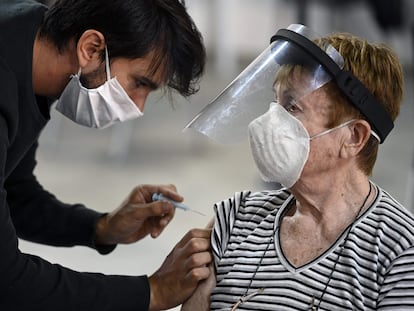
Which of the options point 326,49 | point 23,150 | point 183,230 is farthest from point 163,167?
point 326,49

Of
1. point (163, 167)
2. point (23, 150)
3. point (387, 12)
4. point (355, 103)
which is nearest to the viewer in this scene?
point (355, 103)

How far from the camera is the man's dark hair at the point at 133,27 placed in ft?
5.86

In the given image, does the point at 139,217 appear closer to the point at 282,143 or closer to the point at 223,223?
the point at 223,223

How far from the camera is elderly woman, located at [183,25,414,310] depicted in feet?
5.44

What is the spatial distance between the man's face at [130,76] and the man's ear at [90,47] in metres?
0.03

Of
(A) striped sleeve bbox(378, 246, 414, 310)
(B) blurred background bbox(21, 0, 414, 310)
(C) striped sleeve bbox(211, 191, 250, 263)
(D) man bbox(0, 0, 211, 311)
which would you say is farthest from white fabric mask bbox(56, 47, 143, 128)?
(B) blurred background bbox(21, 0, 414, 310)

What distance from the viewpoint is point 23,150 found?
76.9 inches

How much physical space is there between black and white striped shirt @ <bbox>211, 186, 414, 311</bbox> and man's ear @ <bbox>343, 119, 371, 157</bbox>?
10 cm

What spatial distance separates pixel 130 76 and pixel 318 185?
1.49ft

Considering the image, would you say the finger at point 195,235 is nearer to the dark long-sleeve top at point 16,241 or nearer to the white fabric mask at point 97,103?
the dark long-sleeve top at point 16,241

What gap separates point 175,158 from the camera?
4879 mm

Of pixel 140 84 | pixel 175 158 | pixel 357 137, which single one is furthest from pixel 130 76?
pixel 175 158

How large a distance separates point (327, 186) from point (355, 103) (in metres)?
0.19

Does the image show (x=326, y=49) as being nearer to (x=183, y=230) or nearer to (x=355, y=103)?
(x=355, y=103)
